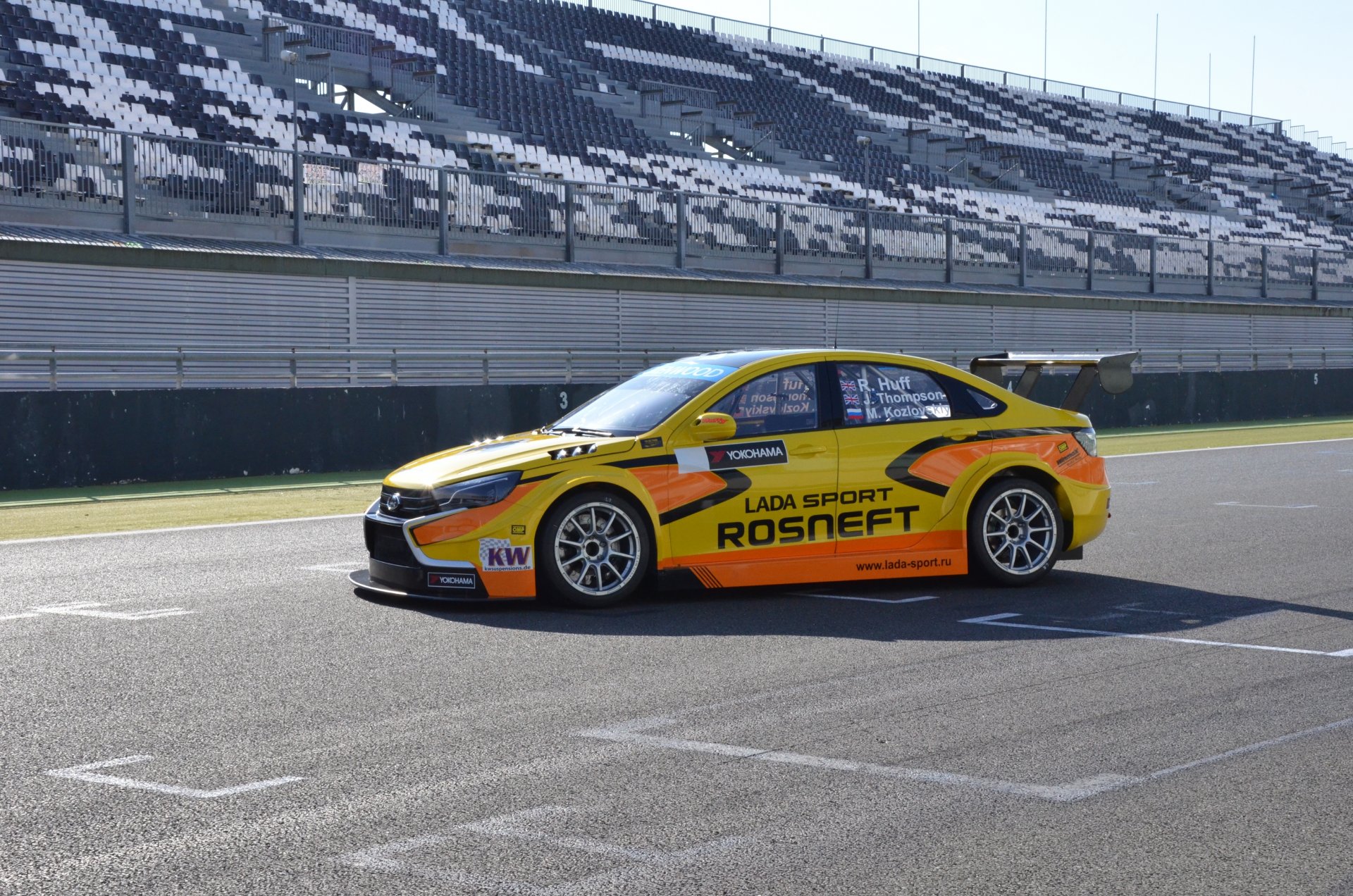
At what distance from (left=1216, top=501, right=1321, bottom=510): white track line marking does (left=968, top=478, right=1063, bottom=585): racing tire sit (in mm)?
5461

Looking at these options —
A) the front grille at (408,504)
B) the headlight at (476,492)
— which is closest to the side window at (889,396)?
the headlight at (476,492)

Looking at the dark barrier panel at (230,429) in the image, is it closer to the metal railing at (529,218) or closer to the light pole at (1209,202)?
the metal railing at (529,218)

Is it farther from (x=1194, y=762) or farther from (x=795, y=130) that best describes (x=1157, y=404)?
(x=1194, y=762)

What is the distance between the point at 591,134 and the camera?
120 ft

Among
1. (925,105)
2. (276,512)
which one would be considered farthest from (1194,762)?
(925,105)

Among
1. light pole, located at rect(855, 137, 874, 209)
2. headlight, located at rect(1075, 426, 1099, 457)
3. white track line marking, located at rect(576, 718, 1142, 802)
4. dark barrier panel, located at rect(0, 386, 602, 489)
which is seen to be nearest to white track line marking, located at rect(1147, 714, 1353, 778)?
white track line marking, located at rect(576, 718, 1142, 802)

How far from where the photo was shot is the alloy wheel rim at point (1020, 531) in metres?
9.50

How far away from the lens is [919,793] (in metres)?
4.95

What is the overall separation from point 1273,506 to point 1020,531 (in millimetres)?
5922

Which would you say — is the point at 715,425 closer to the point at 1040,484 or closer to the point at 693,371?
the point at 693,371

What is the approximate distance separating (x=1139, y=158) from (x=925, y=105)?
9546mm

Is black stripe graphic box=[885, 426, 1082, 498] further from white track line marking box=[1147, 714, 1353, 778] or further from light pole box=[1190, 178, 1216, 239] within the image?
light pole box=[1190, 178, 1216, 239]

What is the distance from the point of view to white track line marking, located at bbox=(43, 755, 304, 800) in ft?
16.2

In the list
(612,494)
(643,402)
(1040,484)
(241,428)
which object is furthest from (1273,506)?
(241,428)
